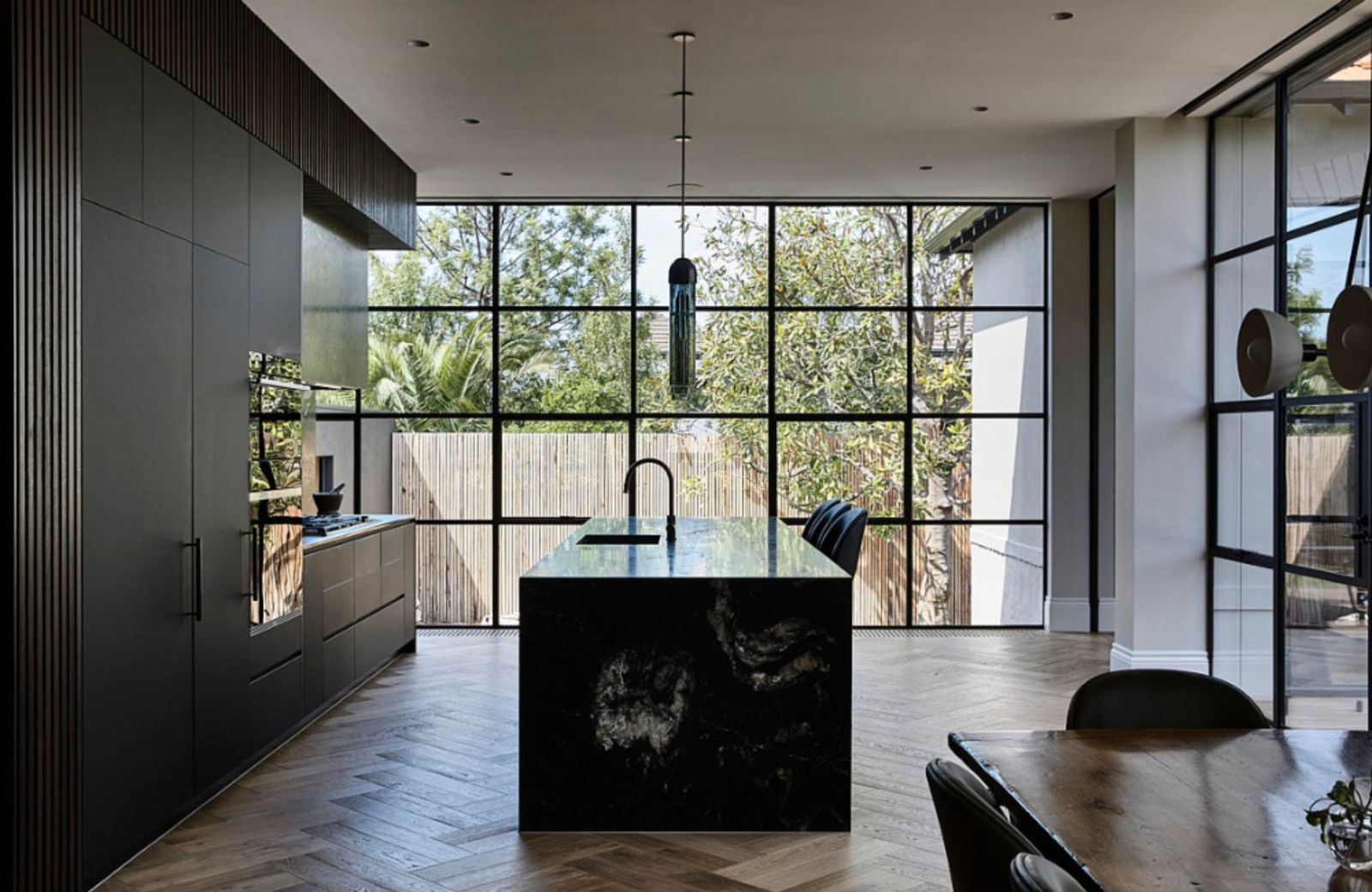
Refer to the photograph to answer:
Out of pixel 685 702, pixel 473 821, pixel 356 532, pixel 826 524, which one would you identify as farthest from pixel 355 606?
pixel 685 702

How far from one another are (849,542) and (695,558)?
1087mm

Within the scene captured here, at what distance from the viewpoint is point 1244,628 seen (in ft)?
18.5

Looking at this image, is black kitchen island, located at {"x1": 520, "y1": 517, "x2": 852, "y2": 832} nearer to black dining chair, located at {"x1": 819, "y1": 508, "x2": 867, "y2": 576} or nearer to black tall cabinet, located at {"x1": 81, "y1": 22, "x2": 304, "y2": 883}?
black tall cabinet, located at {"x1": 81, "y1": 22, "x2": 304, "y2": 883}

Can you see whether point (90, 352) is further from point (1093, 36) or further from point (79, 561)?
point (1093, 36)

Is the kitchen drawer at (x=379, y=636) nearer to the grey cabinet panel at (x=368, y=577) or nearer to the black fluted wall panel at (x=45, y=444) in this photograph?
the grey cabinet panel at (x=368, y=577)

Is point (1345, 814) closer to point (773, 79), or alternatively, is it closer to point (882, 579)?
point (773, 79)

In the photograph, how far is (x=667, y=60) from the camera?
16.7 feet

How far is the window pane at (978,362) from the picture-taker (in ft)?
26.7

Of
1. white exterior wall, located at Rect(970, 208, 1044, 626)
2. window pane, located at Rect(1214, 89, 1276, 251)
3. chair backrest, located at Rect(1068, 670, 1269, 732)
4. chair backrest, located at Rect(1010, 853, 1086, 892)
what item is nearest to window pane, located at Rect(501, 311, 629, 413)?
white exterior wall, located at Rect(970, 208, 1044, 626)

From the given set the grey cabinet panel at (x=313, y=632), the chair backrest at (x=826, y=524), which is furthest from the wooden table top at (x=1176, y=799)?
the grey cabinet panel at (x=313, y=632)

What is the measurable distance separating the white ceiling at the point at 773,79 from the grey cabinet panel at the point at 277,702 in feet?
8.45

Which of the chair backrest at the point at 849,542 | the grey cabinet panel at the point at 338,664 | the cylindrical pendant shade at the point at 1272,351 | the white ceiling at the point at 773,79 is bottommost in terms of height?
the grey cabinet panel at the point at 338,664

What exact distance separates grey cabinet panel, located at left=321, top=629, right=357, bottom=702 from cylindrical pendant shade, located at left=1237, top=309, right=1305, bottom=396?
420 cm

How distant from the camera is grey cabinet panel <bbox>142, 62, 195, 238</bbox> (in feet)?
11.8
